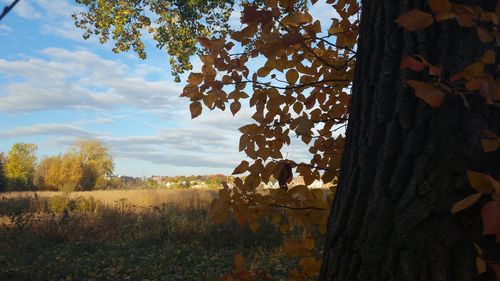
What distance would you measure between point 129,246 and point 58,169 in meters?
37.6

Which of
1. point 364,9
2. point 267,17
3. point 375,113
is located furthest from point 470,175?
point 267,17

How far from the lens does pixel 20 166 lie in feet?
157

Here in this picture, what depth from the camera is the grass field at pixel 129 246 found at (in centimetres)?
796

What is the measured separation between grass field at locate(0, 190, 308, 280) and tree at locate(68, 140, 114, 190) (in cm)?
3169

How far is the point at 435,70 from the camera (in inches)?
45.1

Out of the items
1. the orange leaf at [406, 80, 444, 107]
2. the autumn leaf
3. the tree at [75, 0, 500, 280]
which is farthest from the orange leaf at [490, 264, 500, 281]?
the autumn leaf

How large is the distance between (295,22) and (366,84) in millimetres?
777

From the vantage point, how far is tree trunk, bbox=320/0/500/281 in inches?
49.8

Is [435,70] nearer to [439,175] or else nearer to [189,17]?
[439,175]

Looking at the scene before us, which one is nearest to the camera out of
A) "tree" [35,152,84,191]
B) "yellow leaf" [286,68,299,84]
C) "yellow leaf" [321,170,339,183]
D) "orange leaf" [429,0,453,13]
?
"orange leaf" [429,0,453,13]

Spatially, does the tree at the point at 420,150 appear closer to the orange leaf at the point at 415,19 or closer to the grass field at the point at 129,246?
the orange leaf at the point at 415,19

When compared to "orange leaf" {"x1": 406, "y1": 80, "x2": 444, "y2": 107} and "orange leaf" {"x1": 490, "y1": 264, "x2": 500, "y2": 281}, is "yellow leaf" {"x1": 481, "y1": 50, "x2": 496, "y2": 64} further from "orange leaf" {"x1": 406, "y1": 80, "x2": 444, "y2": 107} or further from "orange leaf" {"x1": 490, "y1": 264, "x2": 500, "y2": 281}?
"orange leaf" {"x1": 490, "y1": 264, "x2": 500, "y2": 281}

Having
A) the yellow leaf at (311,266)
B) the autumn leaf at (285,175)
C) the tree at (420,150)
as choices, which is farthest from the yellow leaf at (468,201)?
the yellow leaf at (311,266)

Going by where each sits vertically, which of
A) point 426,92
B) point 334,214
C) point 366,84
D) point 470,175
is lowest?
point 334,214
